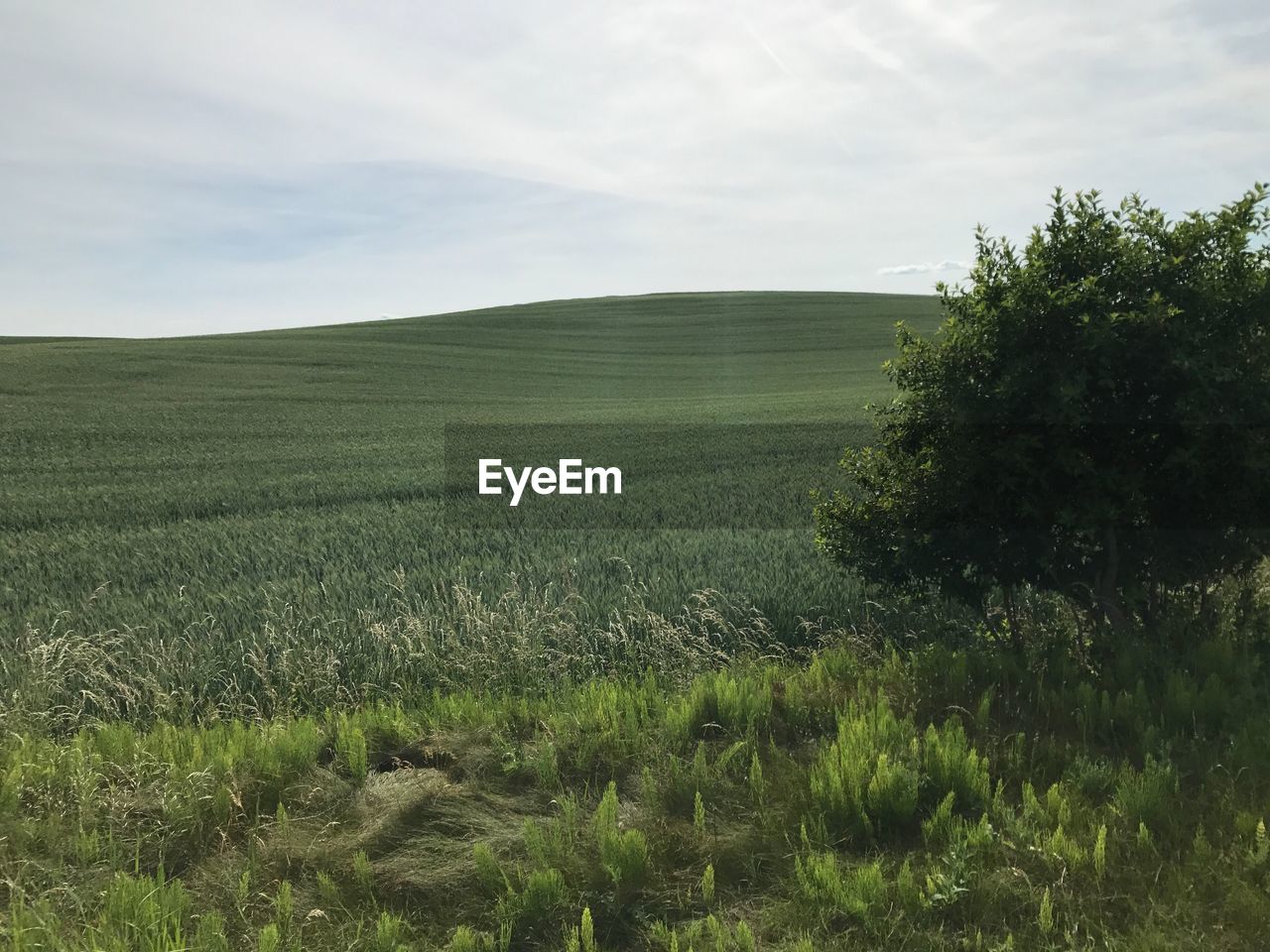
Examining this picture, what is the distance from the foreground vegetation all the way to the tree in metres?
0.60

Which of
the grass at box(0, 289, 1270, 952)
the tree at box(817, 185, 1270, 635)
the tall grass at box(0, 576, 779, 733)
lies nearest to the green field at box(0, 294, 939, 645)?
the grass at box(0, 289, 1270, 952)

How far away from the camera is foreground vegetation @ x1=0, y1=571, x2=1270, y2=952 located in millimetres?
3072

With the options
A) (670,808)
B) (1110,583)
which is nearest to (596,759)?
(670,808)

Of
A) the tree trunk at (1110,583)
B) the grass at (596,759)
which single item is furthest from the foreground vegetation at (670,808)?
the tree trunk at (1110,583)

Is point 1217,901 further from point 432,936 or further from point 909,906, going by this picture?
point 432,936

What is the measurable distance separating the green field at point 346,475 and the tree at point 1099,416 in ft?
5.44

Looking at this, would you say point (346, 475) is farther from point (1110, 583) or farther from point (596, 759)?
point (1110, 583)

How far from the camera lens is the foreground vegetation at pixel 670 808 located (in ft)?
10.1

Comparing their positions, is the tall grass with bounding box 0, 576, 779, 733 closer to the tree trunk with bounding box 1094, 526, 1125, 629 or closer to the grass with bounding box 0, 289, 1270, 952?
the grass with bounding box 0, 289, 1270, 952

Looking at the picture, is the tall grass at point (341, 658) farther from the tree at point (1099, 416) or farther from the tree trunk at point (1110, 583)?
the tree trunk at point (1110, 583)

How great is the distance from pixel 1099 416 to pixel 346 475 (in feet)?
43.4

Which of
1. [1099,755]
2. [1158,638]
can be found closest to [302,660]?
[1099,755]

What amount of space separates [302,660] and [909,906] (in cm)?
420

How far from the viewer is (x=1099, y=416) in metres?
5.14
